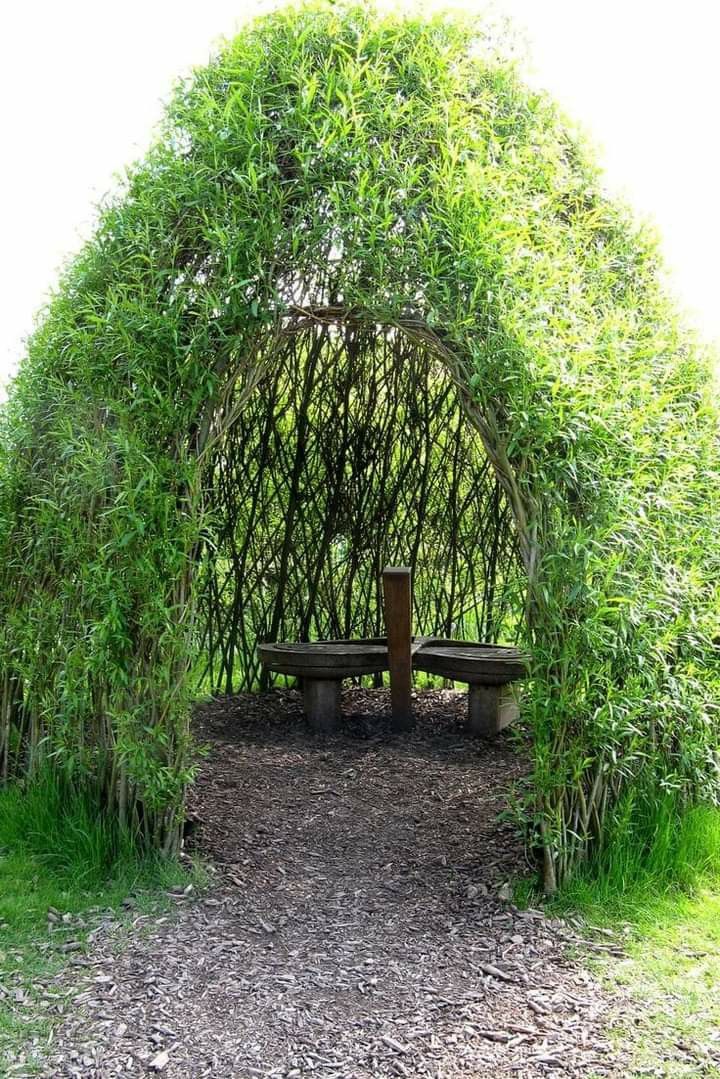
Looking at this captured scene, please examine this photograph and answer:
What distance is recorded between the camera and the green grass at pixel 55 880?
2.89 m

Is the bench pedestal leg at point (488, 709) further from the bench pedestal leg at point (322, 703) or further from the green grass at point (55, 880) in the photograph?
the green grass at point (55, 880)

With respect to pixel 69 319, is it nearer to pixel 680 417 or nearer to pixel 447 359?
pixel 447 359

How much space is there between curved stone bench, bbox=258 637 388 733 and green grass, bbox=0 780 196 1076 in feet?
4.80

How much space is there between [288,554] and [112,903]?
103 inches

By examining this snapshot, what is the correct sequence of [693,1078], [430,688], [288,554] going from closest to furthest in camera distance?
1. [693,1078]
2. [288,554]
3. [430,688]

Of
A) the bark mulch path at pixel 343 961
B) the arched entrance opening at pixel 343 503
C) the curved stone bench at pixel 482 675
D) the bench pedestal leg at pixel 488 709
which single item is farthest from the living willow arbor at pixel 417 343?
the arched entrance opening at pixel 343 503

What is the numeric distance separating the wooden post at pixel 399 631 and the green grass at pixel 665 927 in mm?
1595

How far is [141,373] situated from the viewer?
308 cm

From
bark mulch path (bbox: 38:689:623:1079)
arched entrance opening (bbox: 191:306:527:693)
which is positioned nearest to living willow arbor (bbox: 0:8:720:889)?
bark mulch path (bbox: 38:689:623:1079)

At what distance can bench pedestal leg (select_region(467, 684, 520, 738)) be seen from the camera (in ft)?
15.6

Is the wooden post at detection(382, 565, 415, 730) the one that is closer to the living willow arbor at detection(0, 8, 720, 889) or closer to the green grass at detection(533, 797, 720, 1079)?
the living willow arbor at detection(0, 8, 720, 889)

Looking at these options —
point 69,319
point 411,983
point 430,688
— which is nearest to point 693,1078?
point 411,983

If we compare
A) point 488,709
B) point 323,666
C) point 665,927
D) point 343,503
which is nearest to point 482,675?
→ point 488,709

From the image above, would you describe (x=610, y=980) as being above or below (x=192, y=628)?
below
